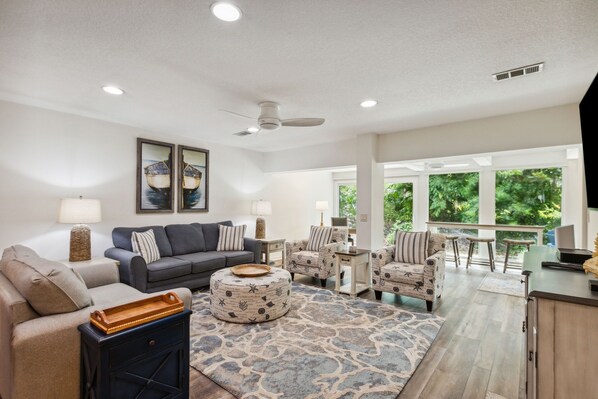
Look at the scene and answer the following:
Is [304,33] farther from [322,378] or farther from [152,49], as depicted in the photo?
[322,378]

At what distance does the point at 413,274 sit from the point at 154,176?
4172 mm

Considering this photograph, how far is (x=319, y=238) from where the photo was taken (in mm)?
5188

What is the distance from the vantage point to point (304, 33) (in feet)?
6.48

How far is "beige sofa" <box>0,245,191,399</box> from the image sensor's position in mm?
1472

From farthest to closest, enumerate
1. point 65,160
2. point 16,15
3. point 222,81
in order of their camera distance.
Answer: point 65,160, point 222,81, point 16,15

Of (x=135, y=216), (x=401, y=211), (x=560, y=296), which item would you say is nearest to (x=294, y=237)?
(x=401, y=211)

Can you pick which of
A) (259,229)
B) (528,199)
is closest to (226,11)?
(259,229)

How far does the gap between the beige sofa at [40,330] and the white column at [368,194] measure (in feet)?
12.5

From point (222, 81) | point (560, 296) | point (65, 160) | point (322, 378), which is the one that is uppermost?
point (222, 81)

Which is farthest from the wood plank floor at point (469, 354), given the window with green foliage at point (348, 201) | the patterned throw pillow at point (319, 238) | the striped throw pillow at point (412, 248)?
the window with green foliage at point (348, 201)

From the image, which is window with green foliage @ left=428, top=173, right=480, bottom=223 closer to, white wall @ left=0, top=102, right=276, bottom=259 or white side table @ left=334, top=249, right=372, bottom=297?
white side table @ left=334, top=249, right=372, bottom=297

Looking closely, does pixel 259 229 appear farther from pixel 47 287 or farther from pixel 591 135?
pixel 591 135

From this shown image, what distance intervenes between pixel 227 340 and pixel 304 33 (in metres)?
2.75

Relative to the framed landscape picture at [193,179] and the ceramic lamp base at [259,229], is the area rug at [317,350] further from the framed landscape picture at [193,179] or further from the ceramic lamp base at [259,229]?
the ceramic lamp base at [259,229]
